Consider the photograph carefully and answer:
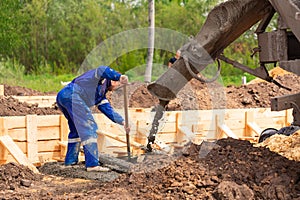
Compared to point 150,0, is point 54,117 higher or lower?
lower

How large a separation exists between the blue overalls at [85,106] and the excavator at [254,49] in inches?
63.3

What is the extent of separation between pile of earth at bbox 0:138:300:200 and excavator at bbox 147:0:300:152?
2.20 ft

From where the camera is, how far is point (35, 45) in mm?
29766

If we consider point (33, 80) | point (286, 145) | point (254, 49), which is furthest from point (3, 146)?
point (33, 80)

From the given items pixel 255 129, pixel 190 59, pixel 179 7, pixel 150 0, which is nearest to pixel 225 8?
pixel 190 59

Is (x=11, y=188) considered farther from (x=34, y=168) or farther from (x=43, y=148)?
(x=43, y=148)

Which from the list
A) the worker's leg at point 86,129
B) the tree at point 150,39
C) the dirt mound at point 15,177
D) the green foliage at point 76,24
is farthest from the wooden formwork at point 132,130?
the green foliage at point 76,24

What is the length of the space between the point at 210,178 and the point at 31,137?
352cm

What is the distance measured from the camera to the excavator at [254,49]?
4777 mm

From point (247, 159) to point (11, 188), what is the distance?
2459 millimetres

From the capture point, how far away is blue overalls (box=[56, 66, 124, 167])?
7039mm

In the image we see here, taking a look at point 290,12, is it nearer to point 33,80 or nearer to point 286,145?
point 286,145

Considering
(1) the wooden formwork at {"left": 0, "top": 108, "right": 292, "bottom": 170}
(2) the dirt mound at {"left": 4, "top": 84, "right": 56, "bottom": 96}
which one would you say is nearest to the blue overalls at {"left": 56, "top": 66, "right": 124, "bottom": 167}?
(1) the wooden formwork at {"left": 0, "top": 108, "right": 292, "bottom": 170}

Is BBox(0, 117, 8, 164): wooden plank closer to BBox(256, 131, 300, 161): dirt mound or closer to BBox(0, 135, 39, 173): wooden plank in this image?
BBox(0, 135, 39, 173): wooden plank
